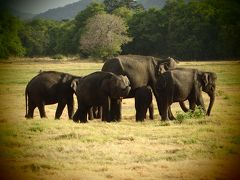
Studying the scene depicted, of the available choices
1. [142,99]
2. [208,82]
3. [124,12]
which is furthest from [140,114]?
[124,12]

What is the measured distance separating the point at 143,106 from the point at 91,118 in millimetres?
1768

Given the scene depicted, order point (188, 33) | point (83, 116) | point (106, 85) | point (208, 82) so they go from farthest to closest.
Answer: point (208, 82) < point (83, 116) < point (106, 85) < point (188, 33)

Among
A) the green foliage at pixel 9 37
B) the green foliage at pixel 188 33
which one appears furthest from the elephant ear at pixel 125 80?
the green foliage at pixel 9 37

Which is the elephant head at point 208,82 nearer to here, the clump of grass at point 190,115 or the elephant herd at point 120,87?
the elephant herd at point 120,87

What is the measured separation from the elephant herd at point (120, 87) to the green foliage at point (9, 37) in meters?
5.64

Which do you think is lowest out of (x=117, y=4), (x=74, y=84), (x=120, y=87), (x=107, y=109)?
(x=107, y=109)

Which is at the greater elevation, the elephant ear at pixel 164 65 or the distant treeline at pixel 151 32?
the distant treeline at pixel 151 32

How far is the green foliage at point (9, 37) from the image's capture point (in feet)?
13.0

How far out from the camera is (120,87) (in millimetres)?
9977

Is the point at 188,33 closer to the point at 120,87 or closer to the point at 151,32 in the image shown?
the point at 151,32

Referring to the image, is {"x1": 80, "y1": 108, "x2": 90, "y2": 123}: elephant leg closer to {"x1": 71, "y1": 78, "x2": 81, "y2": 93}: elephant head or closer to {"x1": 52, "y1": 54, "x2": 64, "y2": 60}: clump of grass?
{"x1": 71, "y1": 78, "x2": 81, "y2": 93}: elephant head

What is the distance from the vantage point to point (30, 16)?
4.03 meters

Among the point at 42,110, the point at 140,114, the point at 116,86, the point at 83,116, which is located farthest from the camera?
the point at 42,110

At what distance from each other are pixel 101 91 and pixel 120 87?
65 cm
